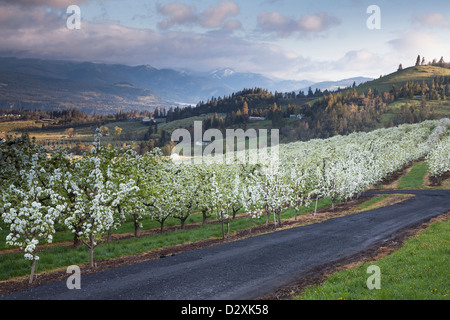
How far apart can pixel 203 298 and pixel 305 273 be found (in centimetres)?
736

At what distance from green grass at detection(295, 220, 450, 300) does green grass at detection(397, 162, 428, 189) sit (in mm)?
56769

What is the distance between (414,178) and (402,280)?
7371 cm

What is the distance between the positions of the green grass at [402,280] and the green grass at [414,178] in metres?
56.8

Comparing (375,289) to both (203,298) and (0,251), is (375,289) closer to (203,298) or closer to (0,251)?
(203,298)

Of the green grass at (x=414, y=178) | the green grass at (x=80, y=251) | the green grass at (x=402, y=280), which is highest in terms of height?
the green grass at (x=414, y=178)

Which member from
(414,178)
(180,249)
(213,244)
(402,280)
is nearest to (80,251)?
(180,249)

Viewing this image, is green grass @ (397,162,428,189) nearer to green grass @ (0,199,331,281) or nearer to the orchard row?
the orchard row

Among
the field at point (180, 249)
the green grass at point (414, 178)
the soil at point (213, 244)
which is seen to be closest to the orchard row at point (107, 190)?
the soil at point (213, 244)

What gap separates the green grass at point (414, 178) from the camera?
70500mm

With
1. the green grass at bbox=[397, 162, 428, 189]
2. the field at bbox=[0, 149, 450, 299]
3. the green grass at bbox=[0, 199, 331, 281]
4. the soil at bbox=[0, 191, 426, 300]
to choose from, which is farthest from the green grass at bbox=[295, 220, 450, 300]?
the green grass at bbox=[397, 162, 428, 189]

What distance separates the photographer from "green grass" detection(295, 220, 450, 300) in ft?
45.1

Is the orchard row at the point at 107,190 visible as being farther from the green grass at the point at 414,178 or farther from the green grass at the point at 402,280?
the green grass at the point at 414,178
